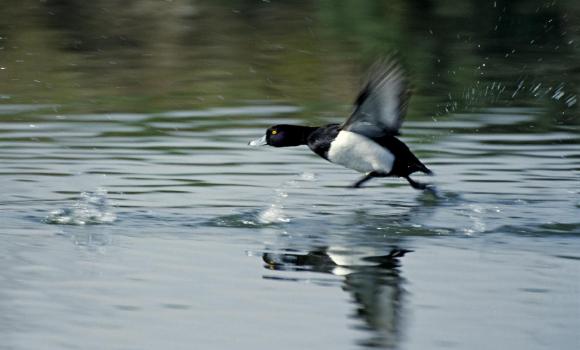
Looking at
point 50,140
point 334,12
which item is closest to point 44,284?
point 50,140

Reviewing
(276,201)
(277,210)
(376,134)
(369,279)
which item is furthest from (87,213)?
(369,279)

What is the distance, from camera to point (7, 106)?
1614 centimetres

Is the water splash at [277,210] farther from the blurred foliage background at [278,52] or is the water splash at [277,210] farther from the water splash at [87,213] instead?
the blurred foliage background at [278,52]

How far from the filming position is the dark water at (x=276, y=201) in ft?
23.1

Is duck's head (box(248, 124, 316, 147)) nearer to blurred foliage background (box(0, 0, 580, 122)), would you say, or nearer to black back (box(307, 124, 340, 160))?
black back (box(307, 124, 340, 160))

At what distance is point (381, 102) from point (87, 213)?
7.21 ft

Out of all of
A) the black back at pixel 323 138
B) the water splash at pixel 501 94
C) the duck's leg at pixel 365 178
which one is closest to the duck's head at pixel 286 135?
the black back at pixel 323 138

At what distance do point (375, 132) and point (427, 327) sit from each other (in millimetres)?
3594

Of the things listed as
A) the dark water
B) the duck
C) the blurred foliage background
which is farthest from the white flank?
the blurred foliage background

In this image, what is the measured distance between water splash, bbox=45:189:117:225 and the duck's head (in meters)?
1.33

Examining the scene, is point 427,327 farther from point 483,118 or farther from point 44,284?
point 483,118

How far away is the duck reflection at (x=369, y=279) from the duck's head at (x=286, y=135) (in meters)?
2.07

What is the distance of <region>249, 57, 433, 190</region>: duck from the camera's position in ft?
31.5

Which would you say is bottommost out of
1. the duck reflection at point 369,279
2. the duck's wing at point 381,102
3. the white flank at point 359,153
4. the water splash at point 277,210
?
the water splash at point 277,210
